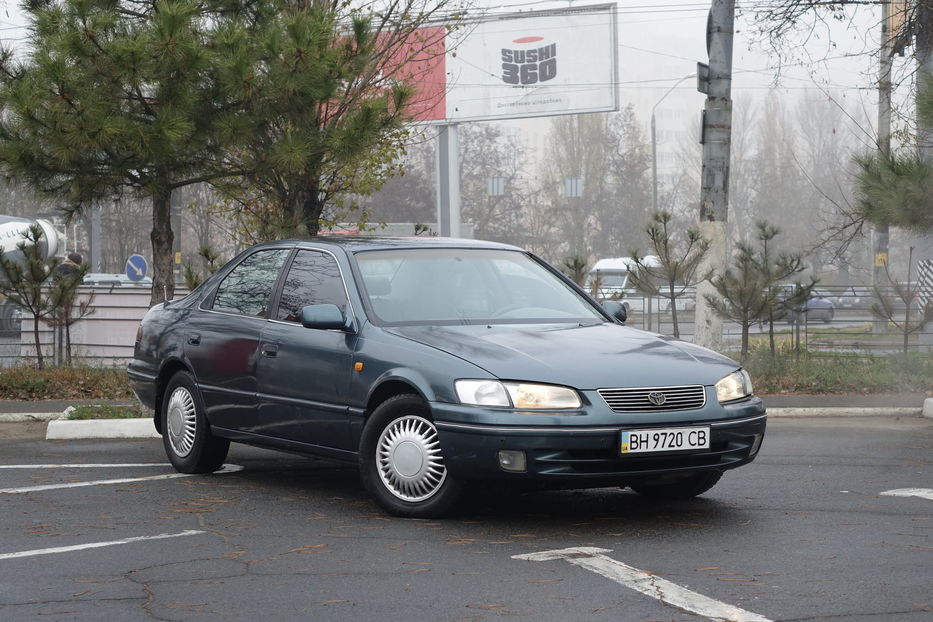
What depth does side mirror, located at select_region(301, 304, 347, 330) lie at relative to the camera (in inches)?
289

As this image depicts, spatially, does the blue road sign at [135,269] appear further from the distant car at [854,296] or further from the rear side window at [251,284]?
the rear side window at [251,284]

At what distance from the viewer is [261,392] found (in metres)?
7.97

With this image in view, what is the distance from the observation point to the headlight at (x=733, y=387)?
6891 millimetres

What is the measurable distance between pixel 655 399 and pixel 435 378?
1076 millimetres

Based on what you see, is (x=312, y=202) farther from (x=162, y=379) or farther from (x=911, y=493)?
(x=911, y=493)

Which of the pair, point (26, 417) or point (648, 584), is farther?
point (26, 417)

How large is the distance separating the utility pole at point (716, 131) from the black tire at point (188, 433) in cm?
951

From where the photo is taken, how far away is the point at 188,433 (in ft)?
28.8

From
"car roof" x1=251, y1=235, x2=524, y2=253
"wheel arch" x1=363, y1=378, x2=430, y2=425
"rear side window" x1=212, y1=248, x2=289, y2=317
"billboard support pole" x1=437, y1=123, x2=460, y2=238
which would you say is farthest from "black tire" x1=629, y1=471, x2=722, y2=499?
"billboard support pole" x1=437, y1=123, x2=460, y2=238

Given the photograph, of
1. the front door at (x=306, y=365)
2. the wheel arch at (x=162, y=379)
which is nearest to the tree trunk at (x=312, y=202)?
the wheel arch at (x=162, y=379)

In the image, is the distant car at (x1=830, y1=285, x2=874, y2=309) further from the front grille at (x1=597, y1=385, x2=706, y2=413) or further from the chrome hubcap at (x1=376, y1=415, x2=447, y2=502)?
the chrome hubcap at (x1=376, y1=415, x2=447, y2=502)

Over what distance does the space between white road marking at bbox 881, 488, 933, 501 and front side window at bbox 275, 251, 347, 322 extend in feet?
10.9

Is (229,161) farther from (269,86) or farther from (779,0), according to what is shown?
(779,0)

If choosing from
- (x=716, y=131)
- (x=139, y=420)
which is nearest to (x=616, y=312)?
(x=139, y=420)
